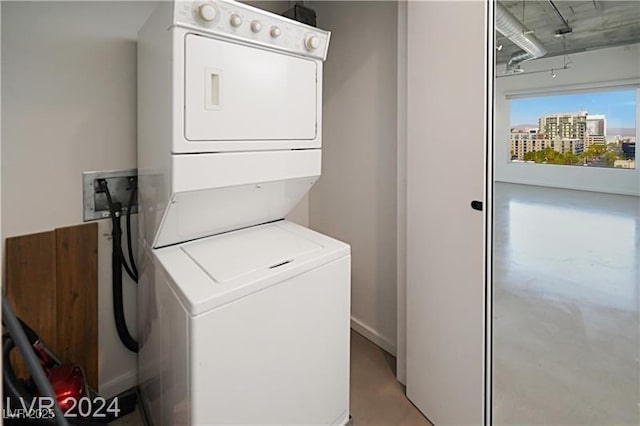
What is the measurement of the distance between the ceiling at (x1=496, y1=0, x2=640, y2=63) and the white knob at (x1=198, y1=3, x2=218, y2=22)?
1.29m

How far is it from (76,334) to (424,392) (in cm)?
195

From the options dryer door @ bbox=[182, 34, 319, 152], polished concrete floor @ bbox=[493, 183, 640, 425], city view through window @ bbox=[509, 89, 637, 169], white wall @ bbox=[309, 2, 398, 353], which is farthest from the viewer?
white wall @ bbox=[309, 2, 398, 353]

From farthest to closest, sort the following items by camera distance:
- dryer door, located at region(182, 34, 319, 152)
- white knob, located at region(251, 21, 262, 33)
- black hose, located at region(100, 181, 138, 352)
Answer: black hose, located at region(100, 181, 138, 352), white knob, located at region(251, 21, 262, 33), dryer door, located at region(182, 34, 319, 152)

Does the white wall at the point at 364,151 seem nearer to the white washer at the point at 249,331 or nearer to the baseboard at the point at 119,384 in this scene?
the white washer at the point at 249,331

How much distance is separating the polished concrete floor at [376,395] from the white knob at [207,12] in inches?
82.5

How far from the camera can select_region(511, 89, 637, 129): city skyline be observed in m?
1.74

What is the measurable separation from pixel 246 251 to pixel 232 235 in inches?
10.0

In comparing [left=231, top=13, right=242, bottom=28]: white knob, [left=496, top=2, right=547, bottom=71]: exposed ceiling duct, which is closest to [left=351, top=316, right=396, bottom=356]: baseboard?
[left=496, top=2, right=547, bottom=71]: exposed ceiling duct

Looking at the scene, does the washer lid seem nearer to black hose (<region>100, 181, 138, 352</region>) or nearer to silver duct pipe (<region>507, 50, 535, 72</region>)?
black hose (<region>100, 181, 138, 352</region>)

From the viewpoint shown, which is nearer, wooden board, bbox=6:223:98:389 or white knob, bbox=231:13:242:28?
white knob, bbox=231:13:242:28

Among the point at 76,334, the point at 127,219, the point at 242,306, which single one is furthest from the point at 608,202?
the point at 76,334

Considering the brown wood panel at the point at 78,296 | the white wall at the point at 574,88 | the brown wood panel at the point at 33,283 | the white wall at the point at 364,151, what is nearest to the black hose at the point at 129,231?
the brown wood panel at the point at 78,296

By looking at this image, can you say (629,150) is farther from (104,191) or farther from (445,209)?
(104,191)

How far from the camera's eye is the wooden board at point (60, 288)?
1868 millimetres
